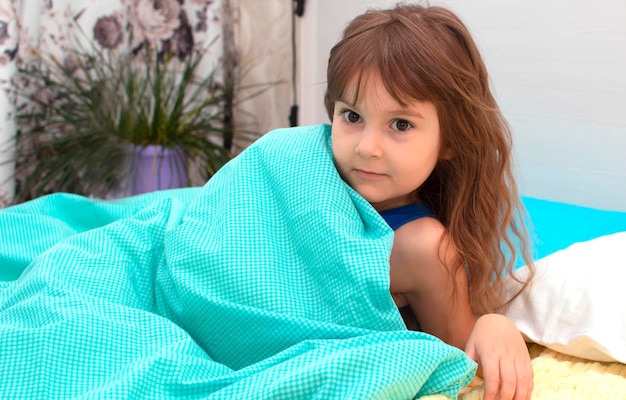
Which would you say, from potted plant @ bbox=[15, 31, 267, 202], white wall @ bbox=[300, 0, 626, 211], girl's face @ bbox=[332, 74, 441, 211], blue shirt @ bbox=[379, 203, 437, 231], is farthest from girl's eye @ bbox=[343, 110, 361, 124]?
potted plant @ bbox=[15, 31, 267, 202]

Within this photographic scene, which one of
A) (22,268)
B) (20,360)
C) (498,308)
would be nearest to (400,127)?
(498,308)

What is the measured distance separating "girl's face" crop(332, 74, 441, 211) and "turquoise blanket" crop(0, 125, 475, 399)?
34 mm

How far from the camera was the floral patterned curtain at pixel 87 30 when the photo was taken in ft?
7.10

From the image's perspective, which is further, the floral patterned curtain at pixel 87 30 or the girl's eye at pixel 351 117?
the floral patterned curtain at pixel 87 30

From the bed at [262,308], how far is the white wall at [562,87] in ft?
1.46

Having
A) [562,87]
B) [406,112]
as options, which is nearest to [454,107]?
[406,112]

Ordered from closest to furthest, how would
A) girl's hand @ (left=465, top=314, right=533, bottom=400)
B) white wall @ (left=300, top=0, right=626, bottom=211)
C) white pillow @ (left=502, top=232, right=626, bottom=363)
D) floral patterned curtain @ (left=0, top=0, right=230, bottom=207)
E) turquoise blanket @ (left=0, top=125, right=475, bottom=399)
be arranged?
turquoise blanket @ (left=0, top=125, right=475, bottom=399), girl's hand @ (left=465, top=314, right=533, bottom=400), white pillow @ (left=502, top=232, right=626, bottom=363), white wall @ (left=300, top=0, right=626, bottom=211), floral patterned curtain @ (left=0, top=0, right=230, bottom=207)

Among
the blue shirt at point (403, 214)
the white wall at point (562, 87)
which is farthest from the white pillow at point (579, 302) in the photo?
the white wall at point (562, 87)

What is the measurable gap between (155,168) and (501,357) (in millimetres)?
1522

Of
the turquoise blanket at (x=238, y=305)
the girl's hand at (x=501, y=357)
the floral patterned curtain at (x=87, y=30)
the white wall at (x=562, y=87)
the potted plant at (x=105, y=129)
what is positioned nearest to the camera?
the turquoise blanket at (x=238, y=305)

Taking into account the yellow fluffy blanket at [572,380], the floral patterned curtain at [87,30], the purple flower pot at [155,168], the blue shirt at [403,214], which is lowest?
the purple flower pot at [155,168]

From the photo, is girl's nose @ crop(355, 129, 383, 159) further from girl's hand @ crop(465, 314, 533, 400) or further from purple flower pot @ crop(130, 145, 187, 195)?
purple flower pot @ crop(130, 145, 187, 195)

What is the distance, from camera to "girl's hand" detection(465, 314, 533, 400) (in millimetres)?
943

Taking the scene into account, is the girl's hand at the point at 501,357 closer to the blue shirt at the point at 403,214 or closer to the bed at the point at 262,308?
the bed at the point at 262,308
